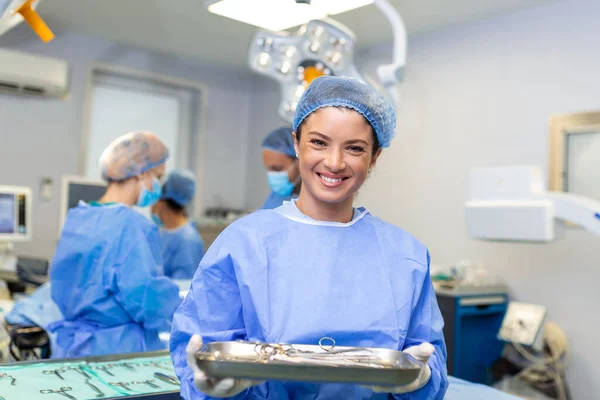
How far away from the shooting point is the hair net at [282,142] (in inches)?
103

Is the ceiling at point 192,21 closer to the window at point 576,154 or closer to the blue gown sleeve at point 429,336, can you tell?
the window at point 576,154

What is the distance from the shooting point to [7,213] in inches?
125

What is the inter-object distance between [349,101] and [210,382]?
587 mm

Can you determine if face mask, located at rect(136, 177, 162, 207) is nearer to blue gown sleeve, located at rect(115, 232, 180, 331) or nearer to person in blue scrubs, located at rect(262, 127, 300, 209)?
blue gown sleeve, located at rect(115, 232, 180, 331)

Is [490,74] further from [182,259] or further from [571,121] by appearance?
[182,259]

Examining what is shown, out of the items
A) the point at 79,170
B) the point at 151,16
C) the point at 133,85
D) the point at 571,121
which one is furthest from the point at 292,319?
the point at 133,85

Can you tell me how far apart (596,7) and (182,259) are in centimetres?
259

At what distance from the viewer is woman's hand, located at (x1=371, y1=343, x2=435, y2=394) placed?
94cm

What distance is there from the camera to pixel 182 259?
3.09 m

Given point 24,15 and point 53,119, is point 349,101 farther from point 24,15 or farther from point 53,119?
point 53,119

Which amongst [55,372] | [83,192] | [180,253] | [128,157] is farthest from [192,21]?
[55,372]

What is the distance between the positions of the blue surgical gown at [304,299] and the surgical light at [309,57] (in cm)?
117

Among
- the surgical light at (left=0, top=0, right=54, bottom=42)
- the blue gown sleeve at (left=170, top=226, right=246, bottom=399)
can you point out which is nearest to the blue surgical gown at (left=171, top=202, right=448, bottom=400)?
the blue gown sleeve at (left=170, top=226, right=246, bottom=399)

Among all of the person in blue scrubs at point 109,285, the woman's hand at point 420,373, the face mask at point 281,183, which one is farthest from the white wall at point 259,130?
the woman's hand at point 420,373
